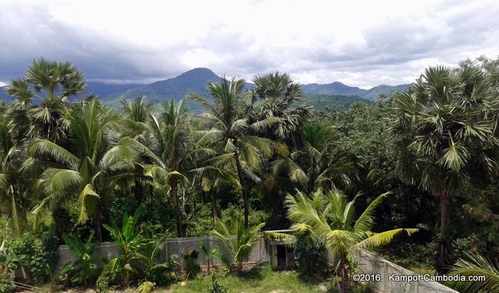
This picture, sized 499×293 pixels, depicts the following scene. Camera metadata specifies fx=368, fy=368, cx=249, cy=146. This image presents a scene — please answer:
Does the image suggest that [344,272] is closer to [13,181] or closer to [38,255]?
[38,255]

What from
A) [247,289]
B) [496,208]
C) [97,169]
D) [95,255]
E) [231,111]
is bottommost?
[247,289]

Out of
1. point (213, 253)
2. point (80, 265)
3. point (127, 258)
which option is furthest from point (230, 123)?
point (80, 265)

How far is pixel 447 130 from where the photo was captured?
10.4 m

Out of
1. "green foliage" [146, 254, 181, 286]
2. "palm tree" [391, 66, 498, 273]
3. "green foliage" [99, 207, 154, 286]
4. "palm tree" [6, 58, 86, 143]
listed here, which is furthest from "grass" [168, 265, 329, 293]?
"palm tree" [6, 58, 86, 143]

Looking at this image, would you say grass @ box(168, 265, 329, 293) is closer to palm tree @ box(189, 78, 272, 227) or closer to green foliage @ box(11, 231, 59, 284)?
green foliage @ box(11, 231, 59, 284)

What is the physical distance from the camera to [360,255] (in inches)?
437

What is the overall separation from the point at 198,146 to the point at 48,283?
6.72 metres

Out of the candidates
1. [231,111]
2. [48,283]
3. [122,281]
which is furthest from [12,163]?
[231,111]

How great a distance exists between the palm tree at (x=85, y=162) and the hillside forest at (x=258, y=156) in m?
0.04

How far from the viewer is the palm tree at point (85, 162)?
37.9 ft

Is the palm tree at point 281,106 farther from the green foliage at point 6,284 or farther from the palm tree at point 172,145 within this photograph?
the green foliage at point 6,284

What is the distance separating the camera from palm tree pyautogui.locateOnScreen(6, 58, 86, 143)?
43.7 ft

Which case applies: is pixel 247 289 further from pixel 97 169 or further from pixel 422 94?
pixel 422 94

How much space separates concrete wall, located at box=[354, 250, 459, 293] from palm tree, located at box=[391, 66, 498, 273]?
7.19ft
